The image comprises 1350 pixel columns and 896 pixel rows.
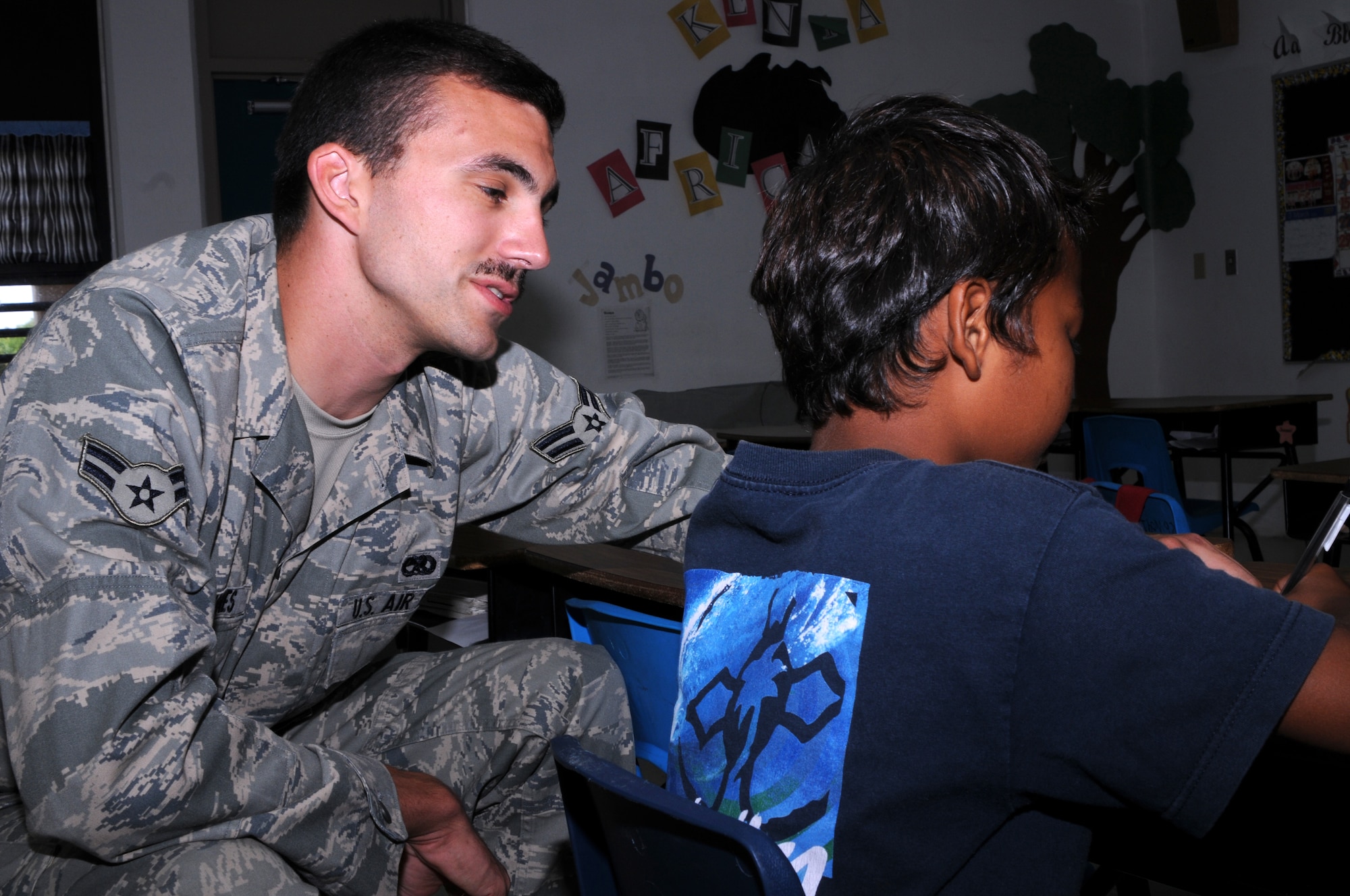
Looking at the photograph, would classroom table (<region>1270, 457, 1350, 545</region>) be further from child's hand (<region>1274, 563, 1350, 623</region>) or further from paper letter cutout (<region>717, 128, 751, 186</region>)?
paper letter cutout (<region>717, 128, 751, 186</region>)

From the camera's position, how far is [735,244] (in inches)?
195

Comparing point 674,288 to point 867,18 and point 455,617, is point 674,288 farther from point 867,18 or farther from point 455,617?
point 455,617

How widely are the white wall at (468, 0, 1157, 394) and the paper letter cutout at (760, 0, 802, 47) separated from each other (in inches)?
1.7

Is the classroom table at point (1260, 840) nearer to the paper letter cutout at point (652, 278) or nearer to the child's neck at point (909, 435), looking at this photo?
the child's neck at point (909, 435)

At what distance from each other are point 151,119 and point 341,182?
9.71ft

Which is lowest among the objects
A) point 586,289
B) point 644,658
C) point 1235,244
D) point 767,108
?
point 644,658

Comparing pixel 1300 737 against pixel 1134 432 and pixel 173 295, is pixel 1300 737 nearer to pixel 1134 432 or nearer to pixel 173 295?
pixel 173 295

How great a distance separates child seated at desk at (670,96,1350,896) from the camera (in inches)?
22.2

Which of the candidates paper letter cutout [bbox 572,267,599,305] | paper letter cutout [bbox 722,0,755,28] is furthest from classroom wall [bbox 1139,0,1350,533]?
paper letter cutout [bbox 572,267,599,305]

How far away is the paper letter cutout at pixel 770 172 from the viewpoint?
4922mm

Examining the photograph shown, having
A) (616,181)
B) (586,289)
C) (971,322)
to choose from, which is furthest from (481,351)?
(616,181)

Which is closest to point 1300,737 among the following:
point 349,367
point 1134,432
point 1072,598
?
point 1072,598

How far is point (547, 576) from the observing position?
1.85m

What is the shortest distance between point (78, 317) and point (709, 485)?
0.83 metres
